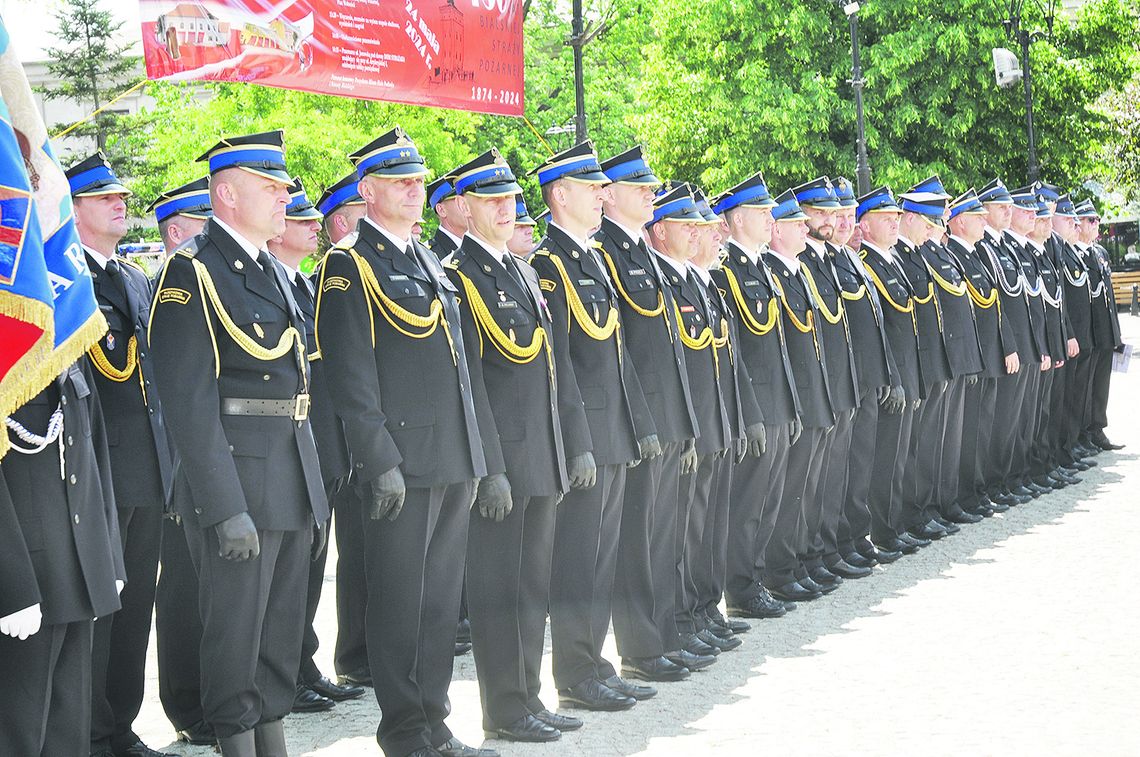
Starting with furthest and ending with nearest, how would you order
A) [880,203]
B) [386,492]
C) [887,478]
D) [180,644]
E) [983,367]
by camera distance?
[983,367] < [880,203] < [887,478] < [180,644] < [386,492]

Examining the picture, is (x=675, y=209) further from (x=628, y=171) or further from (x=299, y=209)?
(x=299, y=209)

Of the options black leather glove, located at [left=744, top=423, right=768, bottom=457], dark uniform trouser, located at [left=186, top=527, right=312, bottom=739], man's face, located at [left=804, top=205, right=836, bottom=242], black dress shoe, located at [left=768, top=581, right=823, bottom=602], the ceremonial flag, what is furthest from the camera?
man's face, located at [left=804, top=205, right=836, bottom=242]

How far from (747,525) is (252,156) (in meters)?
3.91

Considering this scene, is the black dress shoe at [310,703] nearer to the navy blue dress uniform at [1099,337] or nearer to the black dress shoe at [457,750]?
the black dress shoe at [457,750]

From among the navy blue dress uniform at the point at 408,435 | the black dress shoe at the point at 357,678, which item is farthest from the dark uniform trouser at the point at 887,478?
the navy blue dress uniform at the point at 408,435

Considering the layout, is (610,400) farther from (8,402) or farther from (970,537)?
(970,537)

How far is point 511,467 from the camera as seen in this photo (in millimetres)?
5855

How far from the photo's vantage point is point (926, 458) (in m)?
10.2

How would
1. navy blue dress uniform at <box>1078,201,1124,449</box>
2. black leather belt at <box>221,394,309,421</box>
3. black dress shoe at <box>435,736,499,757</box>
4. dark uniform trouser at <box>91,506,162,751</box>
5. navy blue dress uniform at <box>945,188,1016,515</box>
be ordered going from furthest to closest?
navy blue dress uniform at <box>1078,201,1124,449</box> < navy blue dress uniform at <box>945,188,1016,515</box> < dark uniform trouser at <box>91,506,162,751</box> < black dress shoe at <box>435,736,499,757</box> < black leather belt at <box>221,394,309,421</box>

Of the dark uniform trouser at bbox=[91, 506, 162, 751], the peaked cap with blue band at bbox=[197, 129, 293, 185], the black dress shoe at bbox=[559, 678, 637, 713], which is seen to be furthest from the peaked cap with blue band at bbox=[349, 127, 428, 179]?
the black dress shoe at bbox=[559, 678, 637, 713]

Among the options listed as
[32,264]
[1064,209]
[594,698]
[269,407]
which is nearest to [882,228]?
[1064,209]

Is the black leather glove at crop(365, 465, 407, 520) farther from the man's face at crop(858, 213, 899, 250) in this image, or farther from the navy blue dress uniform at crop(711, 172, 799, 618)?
the man's face at crop(858, 213, 899, 250)

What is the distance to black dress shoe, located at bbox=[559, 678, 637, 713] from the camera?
20.1ft

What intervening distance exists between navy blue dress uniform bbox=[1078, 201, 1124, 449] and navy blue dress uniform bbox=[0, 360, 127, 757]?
10655mm
